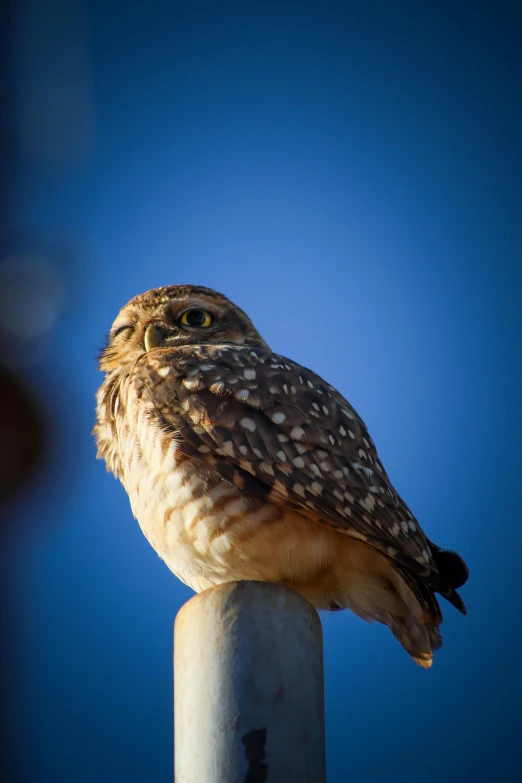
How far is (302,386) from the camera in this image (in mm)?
3301

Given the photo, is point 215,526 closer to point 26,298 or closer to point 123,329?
point 123,329

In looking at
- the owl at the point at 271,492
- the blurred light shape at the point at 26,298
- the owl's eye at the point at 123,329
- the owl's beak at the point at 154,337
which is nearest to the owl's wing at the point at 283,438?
the owl at the point at 271,492

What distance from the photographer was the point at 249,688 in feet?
6.80

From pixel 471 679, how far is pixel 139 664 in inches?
159

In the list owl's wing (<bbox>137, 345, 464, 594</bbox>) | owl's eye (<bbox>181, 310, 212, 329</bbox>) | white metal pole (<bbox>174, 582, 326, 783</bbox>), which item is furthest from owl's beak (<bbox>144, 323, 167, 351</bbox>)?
white metal pole (<bbox>174, 582, 326, 783</bbox>)

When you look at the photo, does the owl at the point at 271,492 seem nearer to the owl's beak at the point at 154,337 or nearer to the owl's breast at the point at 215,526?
the owl's breast at the point at 215,526

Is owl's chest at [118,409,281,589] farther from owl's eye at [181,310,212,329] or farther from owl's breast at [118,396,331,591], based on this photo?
owl's eye at [181,310,212,329]

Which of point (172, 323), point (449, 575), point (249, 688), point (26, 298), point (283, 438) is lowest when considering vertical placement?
point (249, 688)

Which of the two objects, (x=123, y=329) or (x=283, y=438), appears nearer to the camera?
(x=283, y=438)

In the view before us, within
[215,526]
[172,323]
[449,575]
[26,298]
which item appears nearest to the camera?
[215,526]

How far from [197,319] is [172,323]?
0.41 ft

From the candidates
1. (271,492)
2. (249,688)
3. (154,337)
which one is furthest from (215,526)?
(154,337)

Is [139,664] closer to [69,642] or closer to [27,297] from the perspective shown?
[69,642]

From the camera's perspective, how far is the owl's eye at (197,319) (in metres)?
3.92
